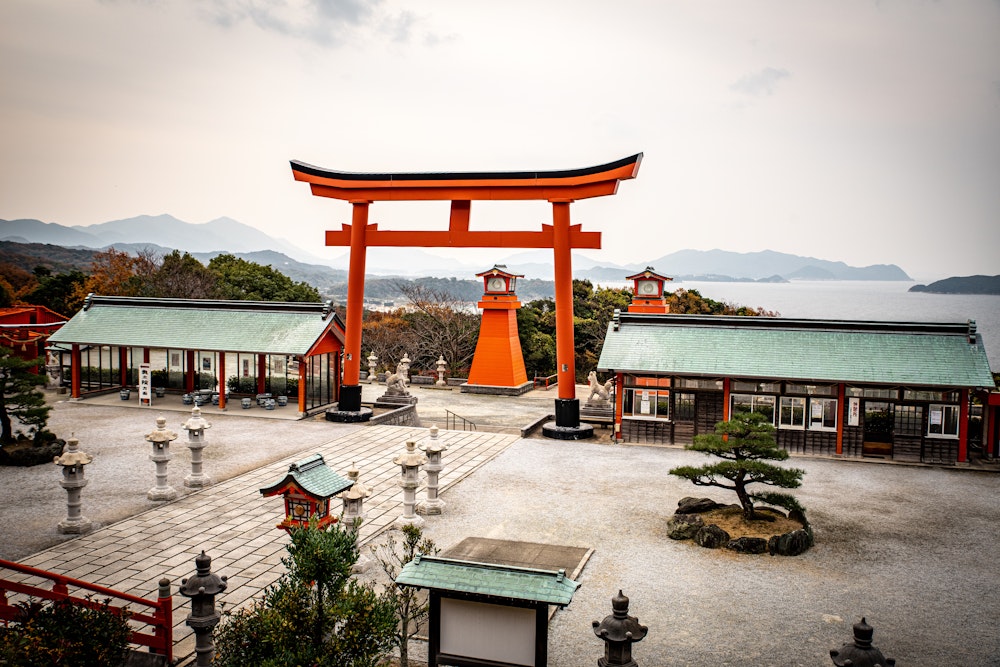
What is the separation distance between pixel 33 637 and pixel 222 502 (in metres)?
7.39

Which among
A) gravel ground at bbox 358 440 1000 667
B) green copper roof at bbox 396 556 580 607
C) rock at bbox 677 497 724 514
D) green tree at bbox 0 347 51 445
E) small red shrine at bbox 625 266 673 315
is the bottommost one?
gravel ground at bbox 358 440 1000 667

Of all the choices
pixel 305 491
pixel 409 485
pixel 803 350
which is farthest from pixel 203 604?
pixel 803 350

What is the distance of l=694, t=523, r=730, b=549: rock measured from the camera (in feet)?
42.0

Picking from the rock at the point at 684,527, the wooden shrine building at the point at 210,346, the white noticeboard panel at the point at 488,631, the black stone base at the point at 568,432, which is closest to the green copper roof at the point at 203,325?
the wooden shrine building at the point at 210,346

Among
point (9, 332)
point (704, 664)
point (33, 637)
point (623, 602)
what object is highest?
point (9, 332)

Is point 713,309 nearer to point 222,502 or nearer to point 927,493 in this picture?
point 927,493

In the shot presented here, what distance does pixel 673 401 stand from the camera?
21.5m

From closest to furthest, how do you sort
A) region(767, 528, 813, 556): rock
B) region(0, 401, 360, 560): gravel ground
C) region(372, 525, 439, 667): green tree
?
region(372, 525, 439, 667): green tree < region(767, 528, 813, 556): rock < region(0, 401, 360, 560): gravel ground

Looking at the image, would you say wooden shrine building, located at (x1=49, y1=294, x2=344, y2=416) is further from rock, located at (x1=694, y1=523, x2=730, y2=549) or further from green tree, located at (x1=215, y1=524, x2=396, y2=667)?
green tree, located at (x1=215, y1=524, x2=396, y2=667)

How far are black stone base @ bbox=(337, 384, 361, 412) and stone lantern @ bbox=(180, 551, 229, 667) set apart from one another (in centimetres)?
1529

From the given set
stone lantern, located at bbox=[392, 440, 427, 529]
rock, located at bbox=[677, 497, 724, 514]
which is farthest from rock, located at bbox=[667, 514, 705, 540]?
stone lantern, located at bbox=[392, 440, 427, 529]

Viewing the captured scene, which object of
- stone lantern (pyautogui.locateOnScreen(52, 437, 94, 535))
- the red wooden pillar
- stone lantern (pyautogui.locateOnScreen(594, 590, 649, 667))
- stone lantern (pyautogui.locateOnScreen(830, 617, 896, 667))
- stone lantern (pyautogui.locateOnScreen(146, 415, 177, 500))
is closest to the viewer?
stone lantern (pyautogui.locateOnScreen(830, 617, 896, 667))

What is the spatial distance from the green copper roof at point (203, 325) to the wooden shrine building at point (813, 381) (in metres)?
10.5

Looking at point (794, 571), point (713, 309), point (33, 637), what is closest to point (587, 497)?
point (794, 571)
